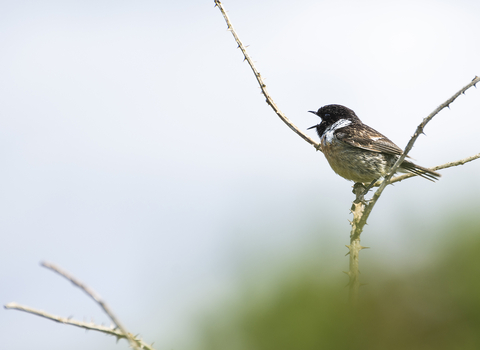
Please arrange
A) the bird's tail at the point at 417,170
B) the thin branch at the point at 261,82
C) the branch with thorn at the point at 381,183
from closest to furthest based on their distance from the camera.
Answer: the branch with thorn at the point at 381,183 → the thin branch at the point at 261,82 → the bird's tail at the point at 417,170

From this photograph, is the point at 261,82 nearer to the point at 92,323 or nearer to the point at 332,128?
the point at 92,323

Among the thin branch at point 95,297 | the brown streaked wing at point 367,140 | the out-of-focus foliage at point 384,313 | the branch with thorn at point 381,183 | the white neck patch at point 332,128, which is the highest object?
the white neck patch at point 332,128

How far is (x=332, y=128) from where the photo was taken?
851cm

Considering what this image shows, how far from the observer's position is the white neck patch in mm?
8109

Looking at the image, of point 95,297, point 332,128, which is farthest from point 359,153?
point 95,297

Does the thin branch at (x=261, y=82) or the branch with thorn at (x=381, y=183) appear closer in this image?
the branch with thorn at (x=381, y=183)

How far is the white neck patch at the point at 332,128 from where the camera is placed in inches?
319

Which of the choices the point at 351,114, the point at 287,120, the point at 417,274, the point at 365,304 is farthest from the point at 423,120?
the point at 351,114

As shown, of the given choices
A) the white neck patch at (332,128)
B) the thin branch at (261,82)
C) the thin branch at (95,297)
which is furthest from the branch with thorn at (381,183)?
the white neck patch at (332,128)

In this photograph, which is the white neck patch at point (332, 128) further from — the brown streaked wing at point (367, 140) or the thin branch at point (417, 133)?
the thin branch at point (417, 133)

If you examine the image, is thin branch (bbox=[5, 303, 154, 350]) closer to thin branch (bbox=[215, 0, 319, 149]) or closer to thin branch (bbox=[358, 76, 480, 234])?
thin branch (bbox=[358, 76, 480, 234])

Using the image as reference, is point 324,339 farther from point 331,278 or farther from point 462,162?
point 462,162

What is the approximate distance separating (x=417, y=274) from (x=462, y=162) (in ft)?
8.16

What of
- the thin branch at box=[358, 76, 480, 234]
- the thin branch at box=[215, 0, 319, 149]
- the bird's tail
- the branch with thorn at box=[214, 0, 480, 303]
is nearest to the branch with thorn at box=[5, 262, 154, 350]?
the branch with thorn at box=[214, 0, 480, 303]
